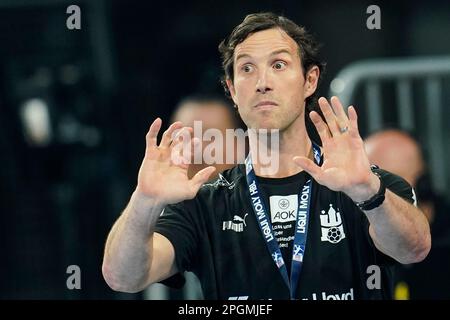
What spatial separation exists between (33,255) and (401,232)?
4.68 metres

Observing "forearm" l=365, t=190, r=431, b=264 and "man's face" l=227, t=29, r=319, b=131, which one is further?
"man's face" l=227, t=29, r=319, b=131

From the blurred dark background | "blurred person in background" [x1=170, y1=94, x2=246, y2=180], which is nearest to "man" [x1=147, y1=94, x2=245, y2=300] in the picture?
"blurred person in background" [x1=170, y1=94, x2=246, y2=180]

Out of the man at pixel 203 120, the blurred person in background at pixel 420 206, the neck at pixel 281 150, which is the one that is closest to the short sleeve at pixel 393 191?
the neck at pixel 281 150

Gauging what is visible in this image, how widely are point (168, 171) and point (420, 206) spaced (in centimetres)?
271

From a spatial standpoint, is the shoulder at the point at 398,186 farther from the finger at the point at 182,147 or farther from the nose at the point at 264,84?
the finger at the point at 182,147

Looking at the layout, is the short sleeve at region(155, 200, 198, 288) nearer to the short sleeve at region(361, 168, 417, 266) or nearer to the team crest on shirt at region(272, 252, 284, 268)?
the team crest on shirt at region(272, 252, 284, 268)

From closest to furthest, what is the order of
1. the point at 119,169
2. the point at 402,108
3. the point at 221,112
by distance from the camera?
the point at 221,112, the point at 402,108, the point at 119,169

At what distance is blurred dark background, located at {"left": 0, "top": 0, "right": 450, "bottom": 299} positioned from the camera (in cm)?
770

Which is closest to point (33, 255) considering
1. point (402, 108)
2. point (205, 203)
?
point (402, 108)

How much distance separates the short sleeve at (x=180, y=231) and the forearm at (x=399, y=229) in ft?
2.66

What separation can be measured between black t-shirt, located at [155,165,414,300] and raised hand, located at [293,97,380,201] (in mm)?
334

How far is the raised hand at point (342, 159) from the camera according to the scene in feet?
12.4
